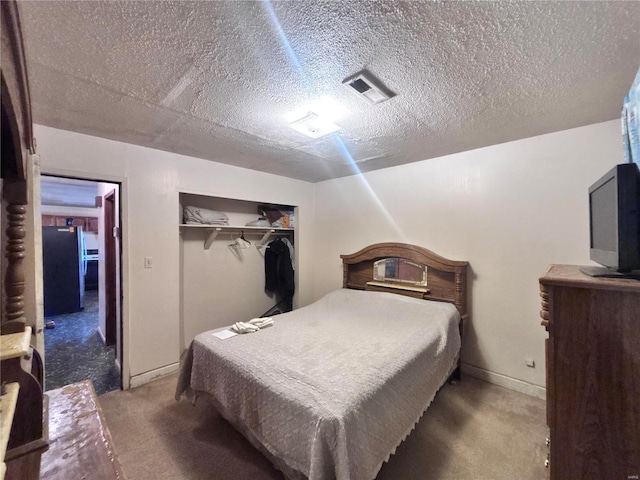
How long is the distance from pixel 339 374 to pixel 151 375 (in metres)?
2.09

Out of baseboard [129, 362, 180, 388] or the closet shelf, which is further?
the closet shelf

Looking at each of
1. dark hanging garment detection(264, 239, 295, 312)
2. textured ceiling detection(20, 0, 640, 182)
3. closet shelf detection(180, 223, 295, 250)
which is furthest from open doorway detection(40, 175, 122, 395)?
dark hanging garment detection(264, 239, 295, 312)

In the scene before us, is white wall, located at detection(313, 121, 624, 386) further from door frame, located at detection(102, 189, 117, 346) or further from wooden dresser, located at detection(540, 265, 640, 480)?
door frame, located at detection(102, 189, 117, 346)

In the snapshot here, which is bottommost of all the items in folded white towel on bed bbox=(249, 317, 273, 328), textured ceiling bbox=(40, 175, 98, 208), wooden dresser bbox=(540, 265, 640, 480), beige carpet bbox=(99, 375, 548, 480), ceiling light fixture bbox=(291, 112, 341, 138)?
beige carpet bbox=(99, 375, 548, 480)

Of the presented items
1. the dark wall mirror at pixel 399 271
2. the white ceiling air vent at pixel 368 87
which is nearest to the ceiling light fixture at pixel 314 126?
the white ceiling air vent at pixel 368 87

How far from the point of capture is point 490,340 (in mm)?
2523

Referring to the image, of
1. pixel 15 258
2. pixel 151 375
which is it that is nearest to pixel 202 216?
pixel 151 375

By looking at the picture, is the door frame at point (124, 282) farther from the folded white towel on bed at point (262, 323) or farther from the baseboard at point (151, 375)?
the folded white towel on bed at point (262, 323)

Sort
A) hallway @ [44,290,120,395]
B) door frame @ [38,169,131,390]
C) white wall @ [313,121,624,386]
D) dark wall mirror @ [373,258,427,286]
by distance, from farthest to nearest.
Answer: dark wall mirror @ [373,258,427,286]
hallway @ [44,290,120,395]
door frame @ [38,169,131,390]
white wall @ [313,121,624,386]

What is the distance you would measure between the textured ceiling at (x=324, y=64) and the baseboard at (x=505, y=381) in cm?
217

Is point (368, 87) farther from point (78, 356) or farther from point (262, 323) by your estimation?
point (78, 356)

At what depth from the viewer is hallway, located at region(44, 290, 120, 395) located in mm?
2574

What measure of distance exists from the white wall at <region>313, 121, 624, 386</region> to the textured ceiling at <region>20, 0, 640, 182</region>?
0.27 m

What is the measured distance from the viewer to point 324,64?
1.32 metres
